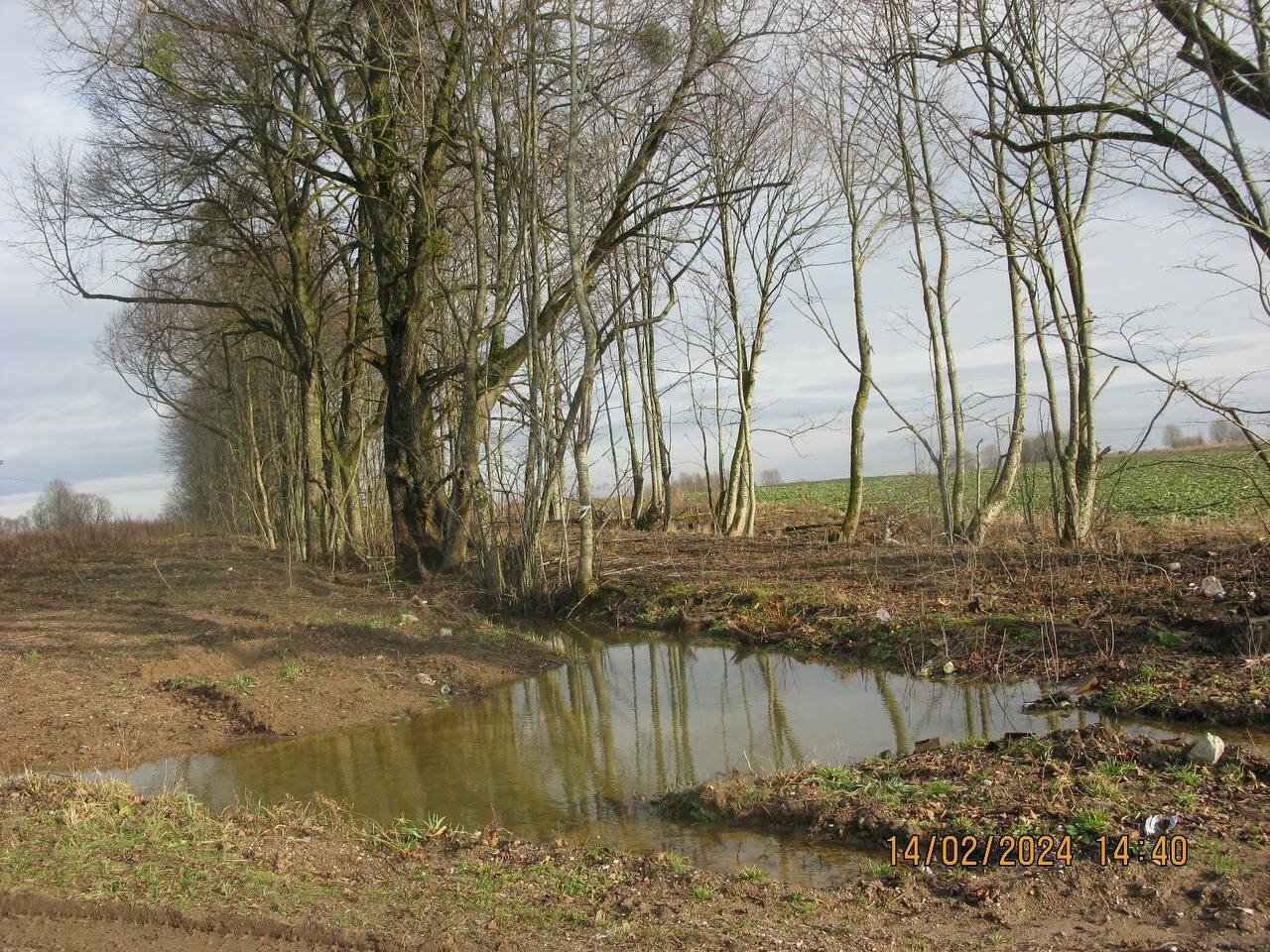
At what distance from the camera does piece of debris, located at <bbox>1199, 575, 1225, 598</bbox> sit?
859cm

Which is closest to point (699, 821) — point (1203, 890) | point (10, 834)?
point (1203, 890)

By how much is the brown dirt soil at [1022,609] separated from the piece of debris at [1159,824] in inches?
102

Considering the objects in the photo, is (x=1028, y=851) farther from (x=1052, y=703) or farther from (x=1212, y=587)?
(x=1212, y=587)

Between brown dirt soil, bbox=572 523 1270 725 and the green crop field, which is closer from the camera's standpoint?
brown dirt soil, bbox=572 523 1270 725

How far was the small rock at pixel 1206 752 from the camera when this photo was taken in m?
5.15

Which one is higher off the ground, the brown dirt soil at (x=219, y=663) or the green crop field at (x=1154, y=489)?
the green crop field at (x=1154, y=489)

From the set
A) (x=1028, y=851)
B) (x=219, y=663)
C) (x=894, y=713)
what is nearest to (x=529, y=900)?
(x=1028, y=851)

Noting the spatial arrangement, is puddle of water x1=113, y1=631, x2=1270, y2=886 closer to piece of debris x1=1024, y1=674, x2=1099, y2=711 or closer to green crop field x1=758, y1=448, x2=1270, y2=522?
piece of debris x1=1024, y1=674, x2=1099, y2=711

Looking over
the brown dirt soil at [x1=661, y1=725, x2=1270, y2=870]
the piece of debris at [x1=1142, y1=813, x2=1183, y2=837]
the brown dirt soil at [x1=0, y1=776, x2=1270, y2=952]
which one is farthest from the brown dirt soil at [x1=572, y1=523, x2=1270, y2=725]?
the brown dirt soil at [x1=0, y1=776, x2=1270, y2=952]

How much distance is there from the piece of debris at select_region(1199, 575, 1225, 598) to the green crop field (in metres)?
0.89

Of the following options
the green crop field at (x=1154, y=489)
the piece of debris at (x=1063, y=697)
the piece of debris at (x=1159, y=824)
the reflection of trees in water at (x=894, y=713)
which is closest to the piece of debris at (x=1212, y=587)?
the green crop field at (x=1154, y=489)

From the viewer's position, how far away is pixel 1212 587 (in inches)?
340

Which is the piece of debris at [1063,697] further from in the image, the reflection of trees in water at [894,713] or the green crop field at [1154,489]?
the green crop field at [1154,489]

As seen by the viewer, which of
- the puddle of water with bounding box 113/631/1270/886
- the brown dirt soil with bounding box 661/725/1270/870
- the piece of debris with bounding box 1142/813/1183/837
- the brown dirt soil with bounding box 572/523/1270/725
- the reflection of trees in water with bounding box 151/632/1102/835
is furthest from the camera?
the brown dirt soil with bounding box 572/523/1270/725
